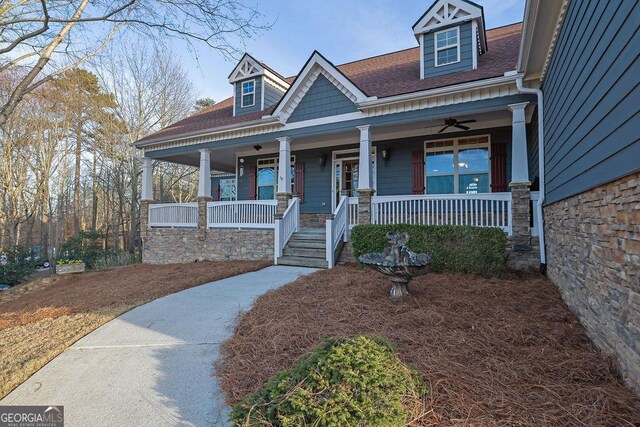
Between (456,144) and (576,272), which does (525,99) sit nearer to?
(456,144)

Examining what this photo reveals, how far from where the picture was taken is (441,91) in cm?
654

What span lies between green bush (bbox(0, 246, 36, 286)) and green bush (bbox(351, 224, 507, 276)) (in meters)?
12.2

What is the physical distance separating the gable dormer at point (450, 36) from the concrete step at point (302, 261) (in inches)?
208

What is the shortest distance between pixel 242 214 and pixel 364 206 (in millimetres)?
3734

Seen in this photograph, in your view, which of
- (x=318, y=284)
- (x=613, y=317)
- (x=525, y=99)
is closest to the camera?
(x=613, y=317)

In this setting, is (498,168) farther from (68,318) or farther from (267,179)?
(68,318)

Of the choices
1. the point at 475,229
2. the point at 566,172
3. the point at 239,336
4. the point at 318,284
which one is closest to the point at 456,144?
the point at 475,229

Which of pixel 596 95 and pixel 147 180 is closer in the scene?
pixel 596 95

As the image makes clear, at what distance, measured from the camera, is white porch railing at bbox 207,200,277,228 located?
8.86 metres

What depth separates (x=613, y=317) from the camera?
2.39 metres

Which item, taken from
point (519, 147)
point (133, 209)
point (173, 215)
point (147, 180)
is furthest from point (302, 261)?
point (133, 209)

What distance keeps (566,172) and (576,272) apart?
3.88ft

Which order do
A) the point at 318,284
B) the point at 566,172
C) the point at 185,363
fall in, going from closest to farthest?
the point at 185,363
the point at 566,172
the point at 318,284

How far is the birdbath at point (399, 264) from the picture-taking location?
388 cm
